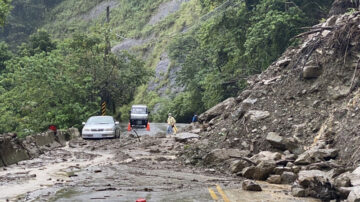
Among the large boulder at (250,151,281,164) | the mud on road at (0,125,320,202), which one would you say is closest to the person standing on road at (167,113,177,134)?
the mud on road at (0,125,320,202)

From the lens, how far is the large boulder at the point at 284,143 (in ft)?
49.8

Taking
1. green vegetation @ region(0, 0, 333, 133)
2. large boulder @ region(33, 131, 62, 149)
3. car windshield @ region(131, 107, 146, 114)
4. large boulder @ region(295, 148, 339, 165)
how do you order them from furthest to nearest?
car windshield @ region(131, 107, 146, 114) < green vegetation @ region(0, 0, 333, 133) < large boulder @ region(33, 131, 62, 149) < large boulder @ region(295, 148, 339, 165)

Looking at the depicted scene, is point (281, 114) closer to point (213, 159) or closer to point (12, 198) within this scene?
point (213, 159)

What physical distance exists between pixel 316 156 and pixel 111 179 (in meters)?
5.22

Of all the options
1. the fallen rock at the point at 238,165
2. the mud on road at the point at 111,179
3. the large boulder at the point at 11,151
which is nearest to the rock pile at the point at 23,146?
the large boulder at the point at 11,151

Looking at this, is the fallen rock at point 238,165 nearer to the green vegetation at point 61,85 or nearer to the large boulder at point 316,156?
the large boulder at point 316,156

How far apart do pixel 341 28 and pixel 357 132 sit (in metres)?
5.10

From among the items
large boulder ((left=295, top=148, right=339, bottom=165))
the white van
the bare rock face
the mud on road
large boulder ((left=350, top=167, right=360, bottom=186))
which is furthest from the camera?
the white van

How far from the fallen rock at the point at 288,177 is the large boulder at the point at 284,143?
9.64 feet

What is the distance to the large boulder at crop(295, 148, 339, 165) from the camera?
13.2 metres

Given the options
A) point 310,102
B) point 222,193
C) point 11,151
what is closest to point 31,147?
point 11,151

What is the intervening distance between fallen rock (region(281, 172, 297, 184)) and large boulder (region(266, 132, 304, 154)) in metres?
2.94

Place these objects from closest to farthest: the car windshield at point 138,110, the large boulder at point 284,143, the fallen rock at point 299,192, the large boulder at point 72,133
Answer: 1. the fallen rock at point 299,192
2. the large boulder at point 284,143
3. the large boulder at point 72,133
4. the car windshield at point 138,110

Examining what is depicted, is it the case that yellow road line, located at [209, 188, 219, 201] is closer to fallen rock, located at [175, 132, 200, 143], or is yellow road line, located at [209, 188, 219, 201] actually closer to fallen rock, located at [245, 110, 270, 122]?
fallen rock, located at [245, 110, 270, 122]
